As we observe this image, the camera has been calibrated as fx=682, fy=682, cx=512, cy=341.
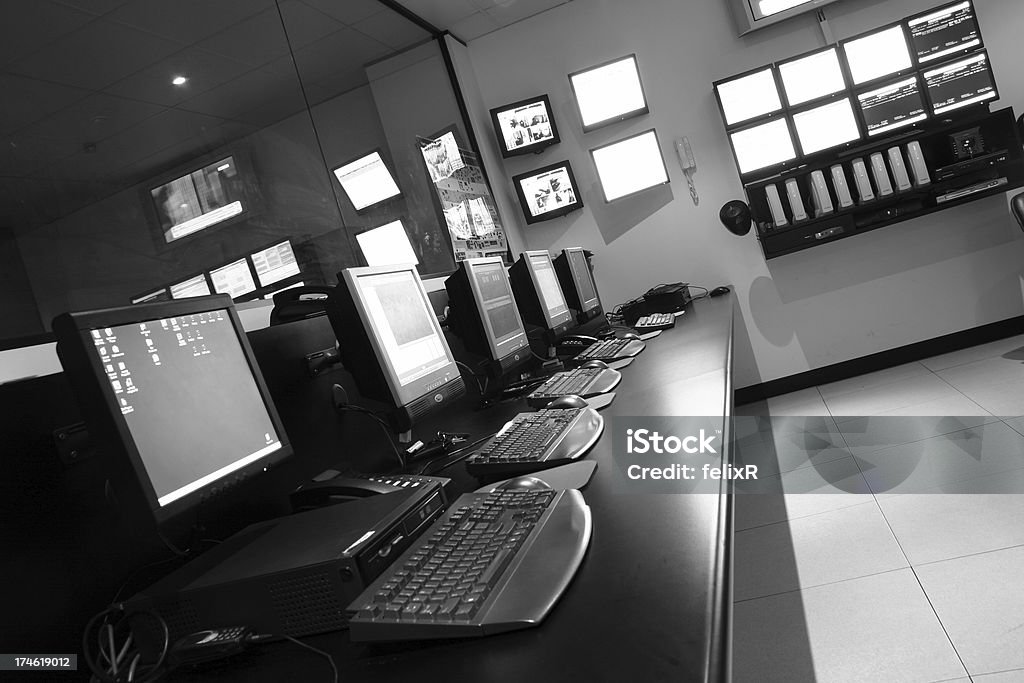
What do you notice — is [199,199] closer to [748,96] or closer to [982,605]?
[982,605]

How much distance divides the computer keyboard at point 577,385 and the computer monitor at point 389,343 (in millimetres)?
334

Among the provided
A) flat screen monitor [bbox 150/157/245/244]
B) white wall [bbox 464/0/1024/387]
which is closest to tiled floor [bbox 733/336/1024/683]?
white wall [bbox 464/0/1024/387]

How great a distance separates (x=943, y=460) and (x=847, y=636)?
125cm

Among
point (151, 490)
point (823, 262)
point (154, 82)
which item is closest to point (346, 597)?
point (151, 490)

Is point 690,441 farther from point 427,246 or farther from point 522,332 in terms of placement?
point 427,246

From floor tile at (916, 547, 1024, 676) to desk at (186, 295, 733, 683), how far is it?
38.8 inches

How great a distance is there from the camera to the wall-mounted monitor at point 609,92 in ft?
14.7

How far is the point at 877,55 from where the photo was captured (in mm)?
4117

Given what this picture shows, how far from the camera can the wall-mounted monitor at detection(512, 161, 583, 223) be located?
465 centimetres

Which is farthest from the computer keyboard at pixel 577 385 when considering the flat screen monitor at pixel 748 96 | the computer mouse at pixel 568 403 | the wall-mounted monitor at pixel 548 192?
the flat screen monitor at pixel 748 96

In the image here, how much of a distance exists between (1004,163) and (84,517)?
4.80 meters

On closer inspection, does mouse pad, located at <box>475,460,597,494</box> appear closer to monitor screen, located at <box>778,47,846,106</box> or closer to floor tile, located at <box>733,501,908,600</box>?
floor tile, located at <box>733,501,908,600</box>

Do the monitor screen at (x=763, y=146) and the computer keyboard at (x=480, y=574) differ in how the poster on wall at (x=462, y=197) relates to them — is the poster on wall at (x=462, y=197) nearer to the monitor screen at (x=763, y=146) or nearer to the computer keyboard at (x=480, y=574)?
the monitor screen at (x=763, y=146)

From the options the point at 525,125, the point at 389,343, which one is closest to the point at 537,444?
the point at 389,343
